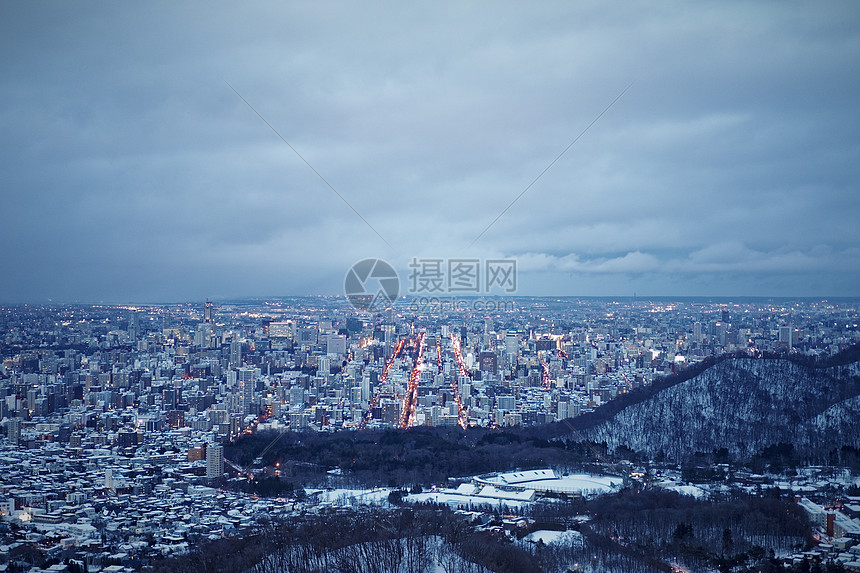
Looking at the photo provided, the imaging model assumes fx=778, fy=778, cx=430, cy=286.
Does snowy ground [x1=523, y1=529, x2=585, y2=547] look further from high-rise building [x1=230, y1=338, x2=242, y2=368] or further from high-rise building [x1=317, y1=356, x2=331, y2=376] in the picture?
high-rise building [x1=230, y1=338, x2=242, y2=368]

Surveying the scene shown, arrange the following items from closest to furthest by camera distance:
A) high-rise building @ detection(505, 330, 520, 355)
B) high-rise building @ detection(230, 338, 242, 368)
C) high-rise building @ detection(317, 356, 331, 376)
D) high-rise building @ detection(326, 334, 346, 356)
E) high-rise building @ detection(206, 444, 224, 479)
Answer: high-rise building @ detection(206, 444, 224, 479) → high-rise building @ detection(317, 356, 331, 376) → high-rise building @ detection(230, 338, 242, 368) → high-rise building @ detection(505, 330, 520, 355) → high-rise building @ detection(326, 334, 346, 356)

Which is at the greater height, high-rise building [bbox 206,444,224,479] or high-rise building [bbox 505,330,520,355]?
high-rise building [bbox 505,330,520,355]

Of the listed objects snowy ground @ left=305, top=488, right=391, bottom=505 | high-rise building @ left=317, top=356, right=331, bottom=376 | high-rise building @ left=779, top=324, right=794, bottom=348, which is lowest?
snowy ground @ left=305, top=488, right=391, bottom=505

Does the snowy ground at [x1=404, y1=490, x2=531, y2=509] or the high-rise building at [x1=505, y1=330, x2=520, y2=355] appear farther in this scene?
the high-rise building at [x1=505, y1=330, x2=520, y2=355]

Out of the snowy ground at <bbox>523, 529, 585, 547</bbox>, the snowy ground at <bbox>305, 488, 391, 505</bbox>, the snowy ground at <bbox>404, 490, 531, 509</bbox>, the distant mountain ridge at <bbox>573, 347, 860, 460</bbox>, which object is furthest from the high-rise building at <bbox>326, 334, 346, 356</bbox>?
the snowy ground at <bbox>523, 529, 585, 547</bbox>

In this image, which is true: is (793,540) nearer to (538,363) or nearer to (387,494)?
(387,494)

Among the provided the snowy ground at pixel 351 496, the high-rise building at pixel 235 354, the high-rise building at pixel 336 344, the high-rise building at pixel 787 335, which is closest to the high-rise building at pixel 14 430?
the snowy ground at pixel 351 496

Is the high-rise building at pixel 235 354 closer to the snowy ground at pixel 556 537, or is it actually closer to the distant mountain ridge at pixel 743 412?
the distant mountain ridge at pixel 743 412

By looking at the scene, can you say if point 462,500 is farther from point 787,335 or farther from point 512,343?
point 787,335
